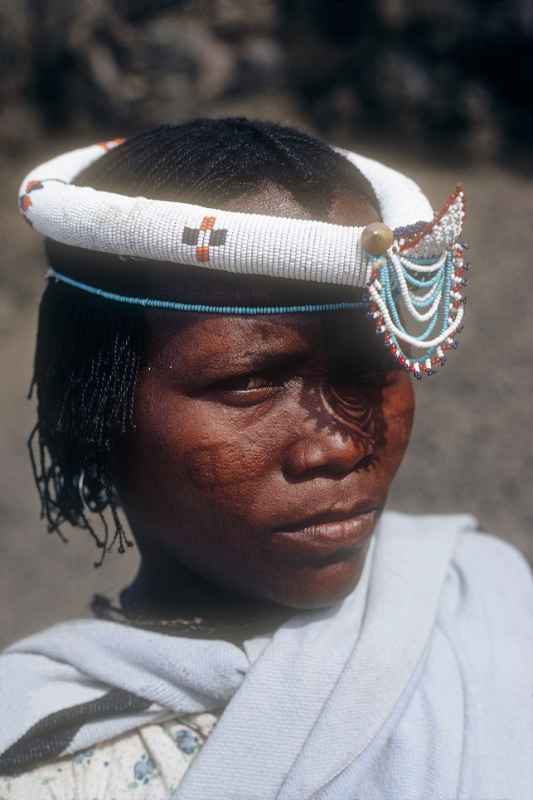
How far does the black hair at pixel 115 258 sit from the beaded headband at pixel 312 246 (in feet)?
0.14

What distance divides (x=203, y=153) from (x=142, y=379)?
1.15 feet

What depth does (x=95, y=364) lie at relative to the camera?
1.35 metres

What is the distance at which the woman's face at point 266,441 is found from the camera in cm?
125

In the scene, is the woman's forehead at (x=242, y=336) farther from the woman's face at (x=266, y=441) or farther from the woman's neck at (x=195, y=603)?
the woman's neck at (x=195, y=603)

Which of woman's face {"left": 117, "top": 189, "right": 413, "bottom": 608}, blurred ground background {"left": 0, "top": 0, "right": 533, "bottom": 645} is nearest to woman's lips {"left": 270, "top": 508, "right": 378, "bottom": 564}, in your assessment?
woman's face {"left": 117, "top": 189, "right": 413, "bottom": 608}

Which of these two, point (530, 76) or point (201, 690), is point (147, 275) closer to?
point (201, 690)

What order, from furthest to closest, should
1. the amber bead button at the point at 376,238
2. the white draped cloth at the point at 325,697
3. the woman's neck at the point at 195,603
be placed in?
the woman's neck at the point at 195,603, the white draped cloth at the point at 325,697, the amber bead button at the point at 376,238

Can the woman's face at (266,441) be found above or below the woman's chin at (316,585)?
above

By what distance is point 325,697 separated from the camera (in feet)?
4.40

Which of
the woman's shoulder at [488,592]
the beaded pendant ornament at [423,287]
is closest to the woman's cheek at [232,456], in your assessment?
the beaded pendant ornament at [423,287]

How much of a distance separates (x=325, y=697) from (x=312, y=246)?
2.19 ft

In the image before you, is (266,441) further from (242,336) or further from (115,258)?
(115,258)

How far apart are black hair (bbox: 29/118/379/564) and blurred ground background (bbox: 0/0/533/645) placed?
130 inches

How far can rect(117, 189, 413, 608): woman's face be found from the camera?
125 centimetres
